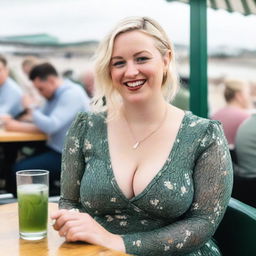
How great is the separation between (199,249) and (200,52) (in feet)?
5.40

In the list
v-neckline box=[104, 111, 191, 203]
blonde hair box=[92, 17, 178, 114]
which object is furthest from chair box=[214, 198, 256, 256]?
blonde hair box=[92, 17, 178, 114]

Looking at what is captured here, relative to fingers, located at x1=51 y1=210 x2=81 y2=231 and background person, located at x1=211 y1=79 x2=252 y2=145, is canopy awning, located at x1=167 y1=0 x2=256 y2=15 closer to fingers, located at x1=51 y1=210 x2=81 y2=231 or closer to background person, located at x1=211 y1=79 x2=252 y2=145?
→ background person, located at x1=211 y1=79 x2=252 y2=145

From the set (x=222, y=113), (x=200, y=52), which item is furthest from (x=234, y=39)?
(x=200, y=52)

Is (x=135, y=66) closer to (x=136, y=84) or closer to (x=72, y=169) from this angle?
(x=136, y=84)

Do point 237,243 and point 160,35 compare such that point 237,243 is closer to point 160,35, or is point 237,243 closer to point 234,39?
point 160,35

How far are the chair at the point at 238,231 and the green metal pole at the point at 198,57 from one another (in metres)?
1.41

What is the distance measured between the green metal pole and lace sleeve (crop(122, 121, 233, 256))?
150 centimetres

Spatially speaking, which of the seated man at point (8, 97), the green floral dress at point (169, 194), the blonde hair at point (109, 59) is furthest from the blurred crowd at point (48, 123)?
the green floral dress at point (169, 194)

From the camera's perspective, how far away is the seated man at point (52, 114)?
3.82 metres

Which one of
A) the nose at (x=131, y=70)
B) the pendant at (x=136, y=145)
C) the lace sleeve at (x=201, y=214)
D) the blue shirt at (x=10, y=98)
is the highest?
the nose at (x=131, y=70)

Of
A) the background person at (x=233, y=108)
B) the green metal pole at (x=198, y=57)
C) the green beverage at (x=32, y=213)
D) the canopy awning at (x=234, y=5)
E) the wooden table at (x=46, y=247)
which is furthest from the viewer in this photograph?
the background person at (x=233, y=108)

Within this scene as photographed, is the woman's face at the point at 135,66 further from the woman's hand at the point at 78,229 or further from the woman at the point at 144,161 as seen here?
the woman's hand at the point at 78,229

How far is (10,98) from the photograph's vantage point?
482 centimetres

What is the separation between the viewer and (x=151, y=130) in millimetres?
1626
